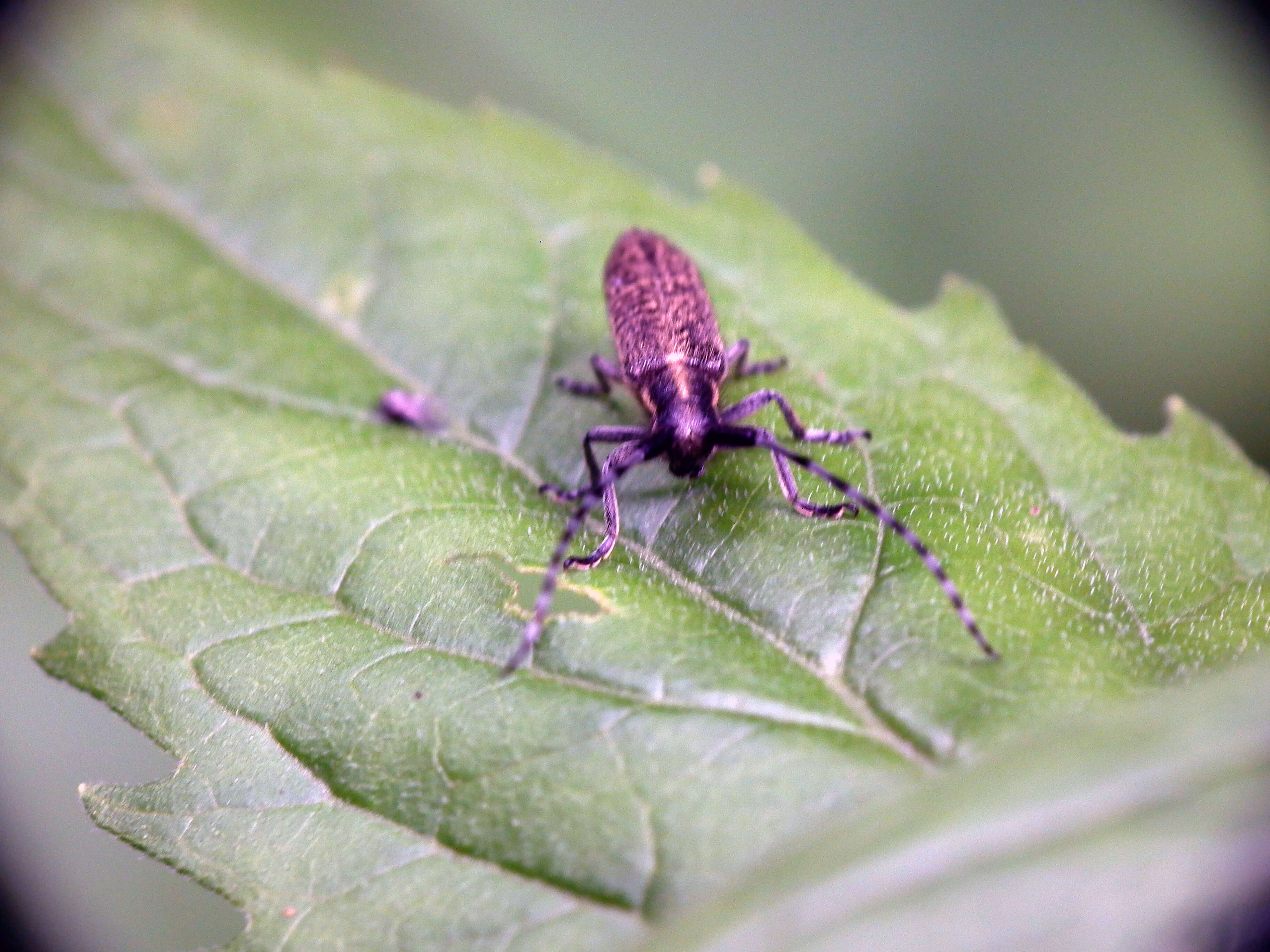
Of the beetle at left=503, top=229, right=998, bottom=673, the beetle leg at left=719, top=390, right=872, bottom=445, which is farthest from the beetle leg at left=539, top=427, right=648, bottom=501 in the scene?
the beetle leg at left=719, top=390, right=872, bottom=445

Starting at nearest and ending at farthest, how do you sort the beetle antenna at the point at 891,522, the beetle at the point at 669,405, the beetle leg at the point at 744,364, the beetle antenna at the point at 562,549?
the beetle antenna at the point at 891,522 → the beetle antenna at the point at 562,549 → the beetle at the point at 669,405 → the beetle leg at the point at 744,364

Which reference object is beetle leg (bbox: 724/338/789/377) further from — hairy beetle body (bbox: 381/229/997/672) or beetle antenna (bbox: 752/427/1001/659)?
beetle antenna (bbox: 752/427/1001/659)

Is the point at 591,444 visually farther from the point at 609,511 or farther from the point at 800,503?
the point at 800,503

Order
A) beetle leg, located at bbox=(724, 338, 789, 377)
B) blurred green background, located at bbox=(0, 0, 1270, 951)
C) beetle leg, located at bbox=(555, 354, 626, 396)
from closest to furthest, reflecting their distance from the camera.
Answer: beetle leg, located at bbox=(724, 338, 789, 377) < beetle leg, located at bbox=(555, 354, 626, 396) < blurred green background, located at bbox=(0, 0, 1270, 951)

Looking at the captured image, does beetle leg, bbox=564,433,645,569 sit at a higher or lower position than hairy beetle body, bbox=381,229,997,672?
lower

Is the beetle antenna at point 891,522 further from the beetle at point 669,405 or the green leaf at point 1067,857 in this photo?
the green leaf at point 1067,857

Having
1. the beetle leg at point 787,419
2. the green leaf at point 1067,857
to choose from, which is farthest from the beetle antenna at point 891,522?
the green leaf at point 1067,857

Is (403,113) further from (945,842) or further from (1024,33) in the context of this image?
(945,842)
